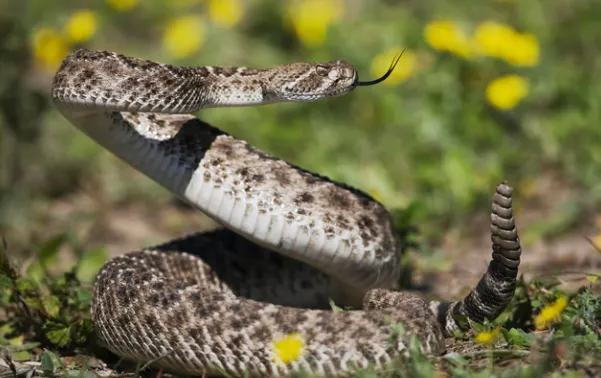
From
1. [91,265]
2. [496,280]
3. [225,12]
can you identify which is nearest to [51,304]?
[91,265]

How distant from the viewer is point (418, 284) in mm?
7793

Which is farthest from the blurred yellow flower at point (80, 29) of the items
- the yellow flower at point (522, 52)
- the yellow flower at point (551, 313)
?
the yellow flower at point (551, 313)

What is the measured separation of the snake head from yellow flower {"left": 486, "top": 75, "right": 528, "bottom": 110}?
11.5 feet

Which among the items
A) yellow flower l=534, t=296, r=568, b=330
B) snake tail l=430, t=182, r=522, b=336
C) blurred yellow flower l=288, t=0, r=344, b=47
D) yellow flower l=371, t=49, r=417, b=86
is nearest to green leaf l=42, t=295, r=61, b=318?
snake tail l=430, t=182, r=522, b=336

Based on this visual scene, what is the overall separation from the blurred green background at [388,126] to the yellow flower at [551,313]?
2.86m

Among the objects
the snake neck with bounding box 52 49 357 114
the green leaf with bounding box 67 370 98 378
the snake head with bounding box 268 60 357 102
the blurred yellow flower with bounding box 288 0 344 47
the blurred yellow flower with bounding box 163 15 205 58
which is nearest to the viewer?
the green leaf with bounding box 67 370 98 378

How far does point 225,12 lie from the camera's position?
12.0m

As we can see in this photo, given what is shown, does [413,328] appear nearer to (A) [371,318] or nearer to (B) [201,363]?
(A) [371,318]

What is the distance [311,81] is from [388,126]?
13.0ft

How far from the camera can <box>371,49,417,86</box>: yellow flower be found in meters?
10.4

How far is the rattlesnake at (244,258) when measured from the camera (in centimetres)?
550

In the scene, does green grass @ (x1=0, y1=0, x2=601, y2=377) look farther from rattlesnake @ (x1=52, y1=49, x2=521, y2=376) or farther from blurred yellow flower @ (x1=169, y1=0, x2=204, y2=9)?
rattlesnake @ (x1=52, y1=49, x2=521, y2=376)

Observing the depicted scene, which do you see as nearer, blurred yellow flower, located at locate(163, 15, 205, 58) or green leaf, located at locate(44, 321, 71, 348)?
green leaf, located at locate(44, 321, 71, 348)

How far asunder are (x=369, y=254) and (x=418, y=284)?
130 centimetres
